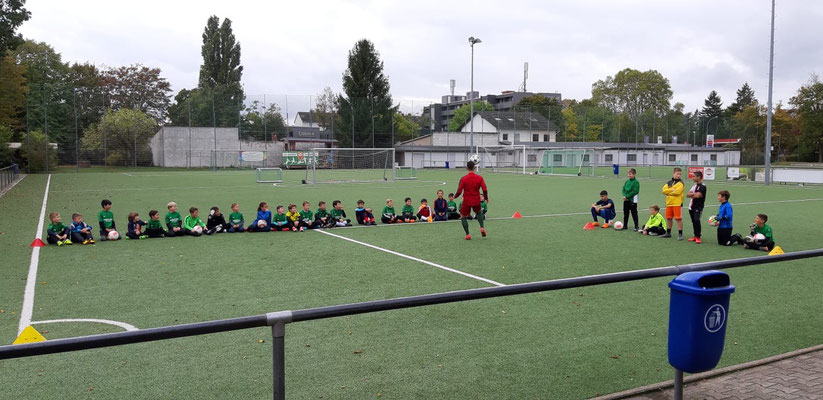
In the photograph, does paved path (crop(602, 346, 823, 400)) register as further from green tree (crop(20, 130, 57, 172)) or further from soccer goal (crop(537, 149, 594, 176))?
green tree (crop(20, 130, 57, 172))

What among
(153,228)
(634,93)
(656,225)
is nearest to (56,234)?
(153,228)

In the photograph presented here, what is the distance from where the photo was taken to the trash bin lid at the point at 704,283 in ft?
12.8

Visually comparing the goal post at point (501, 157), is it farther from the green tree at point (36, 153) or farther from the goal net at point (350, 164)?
the green tree at point (36, 153)

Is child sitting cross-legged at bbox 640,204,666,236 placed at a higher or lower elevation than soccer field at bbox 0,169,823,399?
higher

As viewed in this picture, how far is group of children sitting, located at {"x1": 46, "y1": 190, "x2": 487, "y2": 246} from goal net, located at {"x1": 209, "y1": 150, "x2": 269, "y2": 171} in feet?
159

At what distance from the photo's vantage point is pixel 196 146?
2506 inches

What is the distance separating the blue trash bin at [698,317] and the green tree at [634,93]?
4433 inches

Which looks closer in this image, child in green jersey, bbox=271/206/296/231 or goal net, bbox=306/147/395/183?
child in green jersey, bbox=271/206/296/231

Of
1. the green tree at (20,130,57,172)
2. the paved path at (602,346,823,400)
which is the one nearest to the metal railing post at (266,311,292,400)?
the paved path at (602,346,823,400)

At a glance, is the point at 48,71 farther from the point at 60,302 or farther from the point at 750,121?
the point at 750,121

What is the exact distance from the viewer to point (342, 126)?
70.8 meters

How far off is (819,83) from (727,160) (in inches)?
597

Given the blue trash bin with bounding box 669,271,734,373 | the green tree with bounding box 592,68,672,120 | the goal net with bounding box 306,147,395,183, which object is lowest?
the blue trash bin with bounding box 669,271,734,373

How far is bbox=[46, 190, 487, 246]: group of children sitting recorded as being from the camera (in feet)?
44.0
